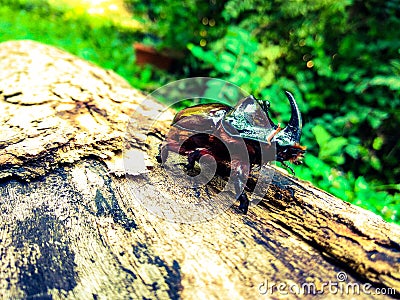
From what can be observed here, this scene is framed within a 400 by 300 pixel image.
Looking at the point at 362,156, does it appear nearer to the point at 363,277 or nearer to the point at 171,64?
the point at 363,277

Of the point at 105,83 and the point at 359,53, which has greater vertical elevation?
the point at 359,53

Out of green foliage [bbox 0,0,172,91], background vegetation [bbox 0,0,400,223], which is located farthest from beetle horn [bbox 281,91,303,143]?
green foliage [bbox 0,0,172,91]

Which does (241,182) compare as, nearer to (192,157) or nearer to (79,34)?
(192,157)

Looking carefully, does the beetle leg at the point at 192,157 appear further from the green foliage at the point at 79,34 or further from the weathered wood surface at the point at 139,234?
the green foliage at the point at 79,34

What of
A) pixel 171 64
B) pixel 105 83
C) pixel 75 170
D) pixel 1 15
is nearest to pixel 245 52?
pixel 105 83

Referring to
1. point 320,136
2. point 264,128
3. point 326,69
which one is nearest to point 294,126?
point 264,128

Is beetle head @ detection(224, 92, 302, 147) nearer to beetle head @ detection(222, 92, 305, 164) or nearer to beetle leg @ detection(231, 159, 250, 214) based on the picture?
beetle head @ detection(222, 92, 305, 164)
